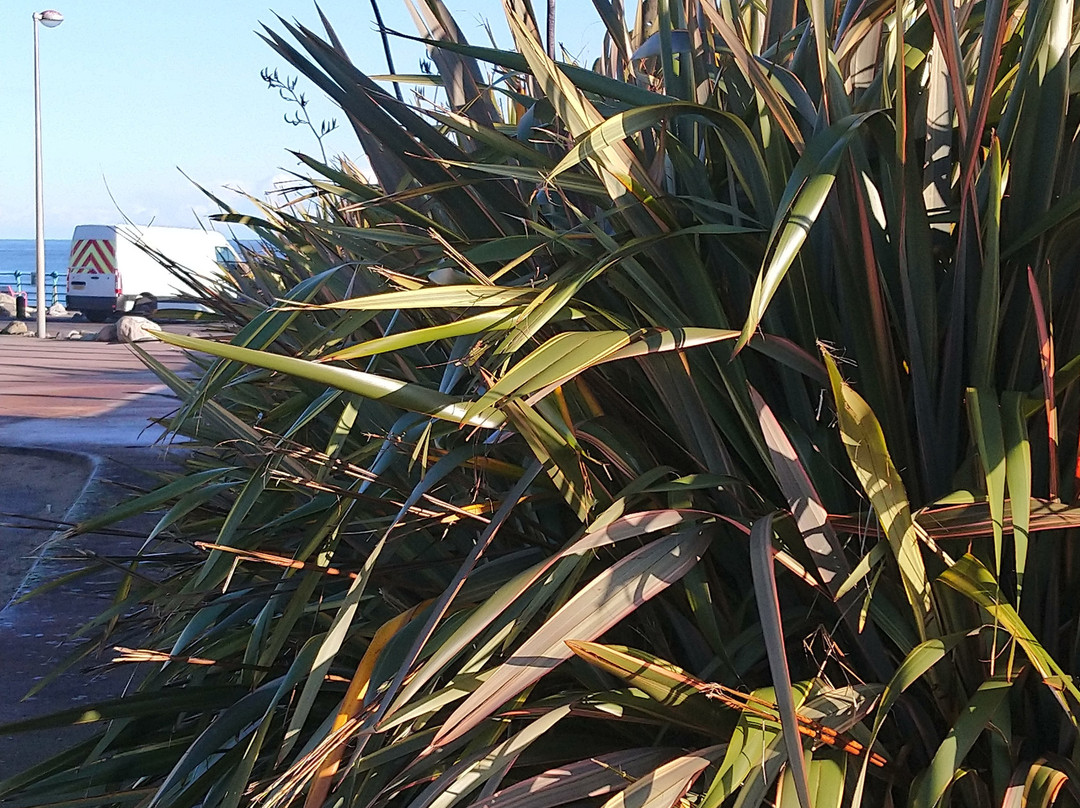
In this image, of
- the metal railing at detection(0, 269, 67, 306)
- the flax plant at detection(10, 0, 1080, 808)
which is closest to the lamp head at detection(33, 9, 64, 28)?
the metal railing at detection(0, 269, 67, 306)

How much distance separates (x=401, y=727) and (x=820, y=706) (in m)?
0.55

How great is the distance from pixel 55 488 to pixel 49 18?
16146mm

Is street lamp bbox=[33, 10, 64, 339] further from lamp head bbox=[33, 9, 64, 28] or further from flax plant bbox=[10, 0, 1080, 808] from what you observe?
flax plant bbox=[10, 0, 1080, 808]

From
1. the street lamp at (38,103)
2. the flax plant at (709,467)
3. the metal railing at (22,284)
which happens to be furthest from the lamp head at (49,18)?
the flax plant at (709,467)

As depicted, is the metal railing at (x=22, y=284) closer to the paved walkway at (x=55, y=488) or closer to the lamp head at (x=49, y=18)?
the lamp head at (x=49, y=18)

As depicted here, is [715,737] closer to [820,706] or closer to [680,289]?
[820,706]

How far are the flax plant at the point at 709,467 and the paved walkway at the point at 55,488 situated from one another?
1.88 feet

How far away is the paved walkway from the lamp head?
27.3ft

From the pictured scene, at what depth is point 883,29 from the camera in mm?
1695

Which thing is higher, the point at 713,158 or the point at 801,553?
the point at 713,158

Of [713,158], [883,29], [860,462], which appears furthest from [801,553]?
[883,29]

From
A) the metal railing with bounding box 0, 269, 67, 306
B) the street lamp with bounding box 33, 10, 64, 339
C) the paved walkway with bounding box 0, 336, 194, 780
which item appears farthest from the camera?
the metal railing with bounding box 0, 269, 67, 306

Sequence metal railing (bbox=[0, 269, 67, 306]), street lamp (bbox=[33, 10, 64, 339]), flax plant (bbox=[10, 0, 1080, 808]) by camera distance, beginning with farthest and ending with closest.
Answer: metal railing (bbox=[0, 269, 67, 306]), street lamp (bbox=[33, 10, 64, 339]), flax plant (bbox=[10, 0, 1080, 808])

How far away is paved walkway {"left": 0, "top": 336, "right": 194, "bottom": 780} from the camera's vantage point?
2.86 meters
